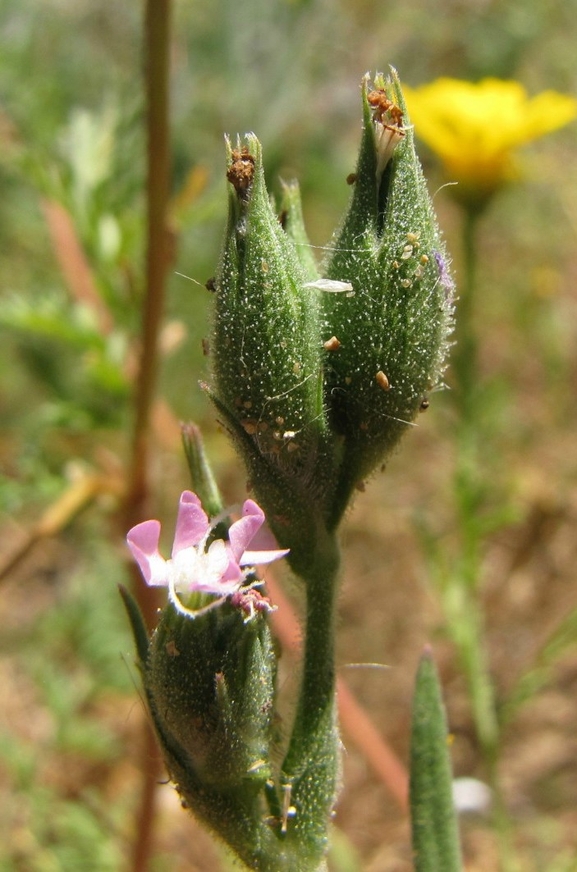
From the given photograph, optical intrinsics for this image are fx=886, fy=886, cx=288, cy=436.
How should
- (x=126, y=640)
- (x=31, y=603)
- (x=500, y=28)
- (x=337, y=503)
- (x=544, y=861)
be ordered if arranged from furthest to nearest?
1. (x=500, y=28)
2. (x=31, y=603)
3. (x=126, y=640)
4. (x=544, y=861)
5. (x=337, y=503)

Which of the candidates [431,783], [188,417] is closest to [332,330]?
[431,783]

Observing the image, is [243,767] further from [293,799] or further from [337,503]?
[337,503]

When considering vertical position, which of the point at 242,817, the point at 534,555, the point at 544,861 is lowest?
the point at 544,861

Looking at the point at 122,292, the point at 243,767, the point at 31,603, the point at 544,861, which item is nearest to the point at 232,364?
the point at 243,767

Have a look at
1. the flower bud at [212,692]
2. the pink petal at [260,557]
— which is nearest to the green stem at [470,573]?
the flower bud at [212,692]

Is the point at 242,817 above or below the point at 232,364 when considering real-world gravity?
below

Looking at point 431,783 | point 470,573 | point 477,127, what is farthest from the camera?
point 477,127

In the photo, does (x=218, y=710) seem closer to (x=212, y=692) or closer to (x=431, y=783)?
(x=212, y=692)
